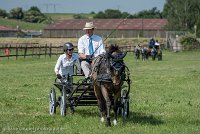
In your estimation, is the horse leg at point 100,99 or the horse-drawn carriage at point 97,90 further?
the horse leg at point 100,99

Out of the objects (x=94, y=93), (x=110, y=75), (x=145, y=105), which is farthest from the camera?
(x=145, y=105)

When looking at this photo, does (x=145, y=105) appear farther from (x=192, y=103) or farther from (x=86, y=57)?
(x=86, y=57)

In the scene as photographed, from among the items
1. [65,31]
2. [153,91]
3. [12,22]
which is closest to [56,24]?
[65,31]

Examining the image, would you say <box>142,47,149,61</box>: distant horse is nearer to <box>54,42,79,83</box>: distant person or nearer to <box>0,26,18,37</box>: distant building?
<box>54,42,79,83</box>: distant person

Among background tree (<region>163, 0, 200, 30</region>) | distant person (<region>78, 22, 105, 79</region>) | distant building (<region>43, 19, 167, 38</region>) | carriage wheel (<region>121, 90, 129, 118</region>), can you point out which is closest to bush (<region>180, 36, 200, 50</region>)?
background tree (<region>163, 0, 200, 30</region>)

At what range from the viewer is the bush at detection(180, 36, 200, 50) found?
78.8 m

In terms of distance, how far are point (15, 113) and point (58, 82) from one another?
1.23 m

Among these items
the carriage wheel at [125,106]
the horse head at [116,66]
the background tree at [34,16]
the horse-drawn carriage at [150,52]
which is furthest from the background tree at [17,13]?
the horse head at [116,66]

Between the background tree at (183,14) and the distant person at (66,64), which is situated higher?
the background tree at (183,14)

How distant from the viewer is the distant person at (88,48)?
12832mm

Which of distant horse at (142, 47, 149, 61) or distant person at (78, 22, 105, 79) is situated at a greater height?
distant person at (78, 22, 105, 79)

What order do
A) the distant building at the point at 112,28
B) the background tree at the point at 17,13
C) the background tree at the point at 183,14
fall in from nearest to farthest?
the background tree at the point at 183,14, the distant building at the point at 112,28, the background tree at the point at 17,13

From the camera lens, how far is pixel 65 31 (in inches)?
5089

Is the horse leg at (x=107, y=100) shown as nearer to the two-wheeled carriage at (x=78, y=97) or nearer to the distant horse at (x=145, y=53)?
the two-wheeled carriage at (x=78, y=97)
